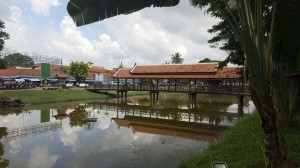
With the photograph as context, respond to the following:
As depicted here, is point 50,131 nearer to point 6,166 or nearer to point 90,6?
point 6,166

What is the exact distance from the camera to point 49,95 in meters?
37.9

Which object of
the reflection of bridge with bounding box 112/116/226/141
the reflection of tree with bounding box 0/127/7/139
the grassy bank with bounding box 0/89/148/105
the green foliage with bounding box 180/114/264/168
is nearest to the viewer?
the green foliage with bounding box 180/114/264/168

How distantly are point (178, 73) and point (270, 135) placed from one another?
1164 inches

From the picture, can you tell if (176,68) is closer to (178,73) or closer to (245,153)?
(178,73)

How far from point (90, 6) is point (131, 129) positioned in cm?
1368

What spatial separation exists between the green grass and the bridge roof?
5755mm

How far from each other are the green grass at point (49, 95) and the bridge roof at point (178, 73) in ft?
Answer: 18.9

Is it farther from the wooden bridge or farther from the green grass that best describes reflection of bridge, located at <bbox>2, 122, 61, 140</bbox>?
the wooden bridge

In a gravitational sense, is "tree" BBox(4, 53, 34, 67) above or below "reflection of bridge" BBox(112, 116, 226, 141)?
above

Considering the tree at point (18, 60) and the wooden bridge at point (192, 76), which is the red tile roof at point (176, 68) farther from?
the tree at point (18, 60)

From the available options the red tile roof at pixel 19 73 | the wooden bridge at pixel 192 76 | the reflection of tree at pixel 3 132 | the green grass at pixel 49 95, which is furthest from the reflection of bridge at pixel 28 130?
the red tile roof at pixel 19 73

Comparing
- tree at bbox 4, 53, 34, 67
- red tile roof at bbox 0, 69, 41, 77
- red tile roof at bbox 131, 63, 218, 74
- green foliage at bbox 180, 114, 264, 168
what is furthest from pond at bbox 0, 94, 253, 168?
tree at bbox 4, 53, 34, 67

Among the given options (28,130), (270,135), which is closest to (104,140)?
(28,130)

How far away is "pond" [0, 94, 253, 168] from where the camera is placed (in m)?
11.9
